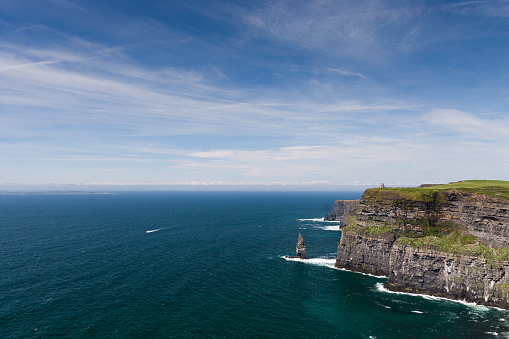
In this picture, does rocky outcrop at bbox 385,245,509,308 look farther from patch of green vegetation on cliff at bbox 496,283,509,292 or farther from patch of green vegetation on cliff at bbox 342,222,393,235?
patch of green vegetation on cliff at bbox 342,222,393,235

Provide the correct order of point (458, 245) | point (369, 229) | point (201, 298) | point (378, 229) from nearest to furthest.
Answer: point (201, 298), point (458, 245), point (378, 229), point (369, 229)

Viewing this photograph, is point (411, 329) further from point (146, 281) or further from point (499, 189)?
point (146, 281)

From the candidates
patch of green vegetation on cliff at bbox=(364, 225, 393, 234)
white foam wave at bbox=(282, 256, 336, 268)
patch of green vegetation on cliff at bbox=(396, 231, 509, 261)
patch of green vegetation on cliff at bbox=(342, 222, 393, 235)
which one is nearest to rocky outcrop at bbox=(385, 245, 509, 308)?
patch of green vegetation on cliff at bbox=(396, 231, 509, 261)

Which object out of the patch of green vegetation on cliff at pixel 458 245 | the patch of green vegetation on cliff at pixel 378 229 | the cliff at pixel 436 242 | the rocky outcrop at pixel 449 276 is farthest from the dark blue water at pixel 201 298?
the patch of green vegetation on cliff at pixel 378 229

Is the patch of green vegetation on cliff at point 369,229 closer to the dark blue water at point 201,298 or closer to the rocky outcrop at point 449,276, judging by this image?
the rocky outcrop at point 449,276

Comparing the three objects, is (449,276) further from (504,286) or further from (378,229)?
(378,229)

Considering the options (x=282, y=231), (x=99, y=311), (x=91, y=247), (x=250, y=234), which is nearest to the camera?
(x=99, y=311)

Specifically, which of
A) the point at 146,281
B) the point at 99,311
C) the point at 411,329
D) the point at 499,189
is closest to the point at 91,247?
the point at 146,281

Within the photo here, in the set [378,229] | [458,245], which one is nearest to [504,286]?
[458,245]
